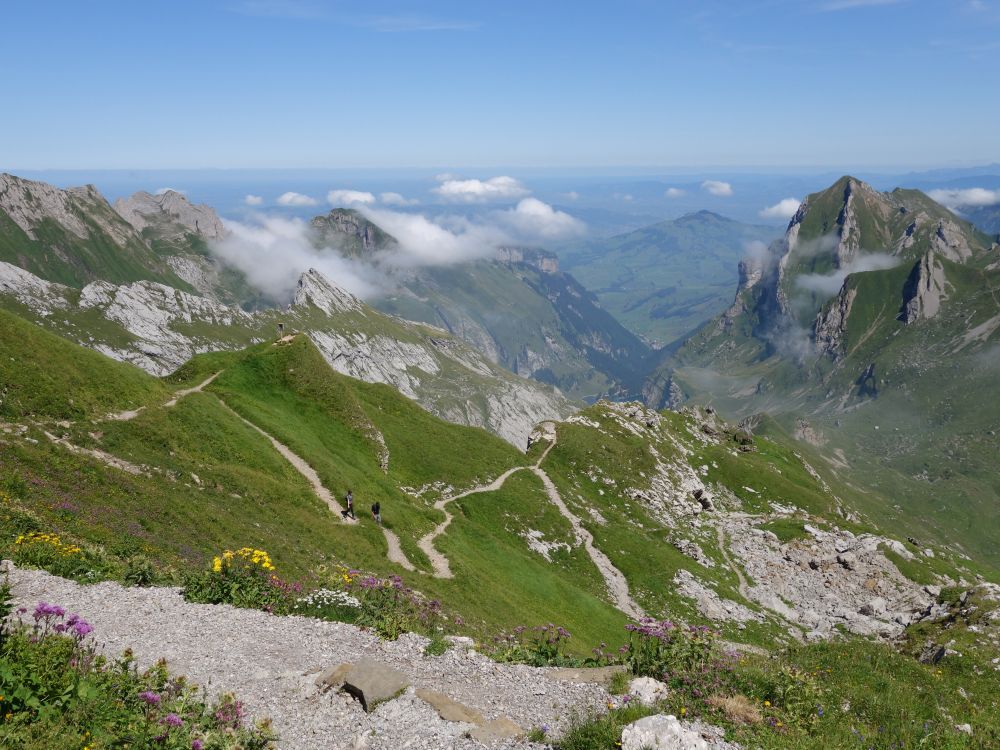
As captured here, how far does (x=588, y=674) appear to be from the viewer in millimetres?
18750

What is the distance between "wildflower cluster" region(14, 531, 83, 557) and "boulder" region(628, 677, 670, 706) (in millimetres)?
22271

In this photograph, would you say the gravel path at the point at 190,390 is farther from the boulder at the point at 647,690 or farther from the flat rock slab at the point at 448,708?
the boulder at the point at 647,690

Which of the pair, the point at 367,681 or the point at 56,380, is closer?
the point at 367,681

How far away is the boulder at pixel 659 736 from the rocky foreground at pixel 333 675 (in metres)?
0.05

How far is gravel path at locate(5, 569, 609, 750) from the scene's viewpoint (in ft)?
48.0

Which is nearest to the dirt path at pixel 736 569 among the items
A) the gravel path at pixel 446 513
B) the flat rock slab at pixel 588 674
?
the gravel path at pixel 446 513

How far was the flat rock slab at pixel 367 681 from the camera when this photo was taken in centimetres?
1547

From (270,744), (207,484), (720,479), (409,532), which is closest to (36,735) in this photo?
(270,744)

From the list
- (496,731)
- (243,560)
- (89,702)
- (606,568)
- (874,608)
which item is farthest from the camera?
(874,608)

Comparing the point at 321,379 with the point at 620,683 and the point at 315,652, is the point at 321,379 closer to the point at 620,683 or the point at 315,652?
the point at 315,652

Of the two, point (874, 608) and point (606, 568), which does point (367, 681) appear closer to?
point (606, 568)

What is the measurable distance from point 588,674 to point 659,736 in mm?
5660

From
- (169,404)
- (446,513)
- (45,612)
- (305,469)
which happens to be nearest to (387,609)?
(45,612)

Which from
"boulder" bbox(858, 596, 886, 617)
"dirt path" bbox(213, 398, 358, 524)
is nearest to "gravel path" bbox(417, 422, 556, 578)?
"dirt path" bbox(213, 398, 358, 524)
